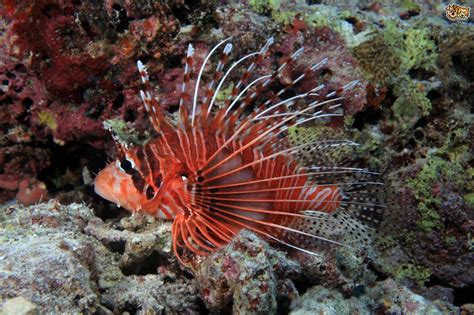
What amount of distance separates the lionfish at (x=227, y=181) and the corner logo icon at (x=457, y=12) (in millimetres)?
2195

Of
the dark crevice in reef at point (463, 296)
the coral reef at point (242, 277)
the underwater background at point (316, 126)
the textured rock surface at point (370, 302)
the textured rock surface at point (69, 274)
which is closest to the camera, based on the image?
the textured rock surface at point (69, 274)

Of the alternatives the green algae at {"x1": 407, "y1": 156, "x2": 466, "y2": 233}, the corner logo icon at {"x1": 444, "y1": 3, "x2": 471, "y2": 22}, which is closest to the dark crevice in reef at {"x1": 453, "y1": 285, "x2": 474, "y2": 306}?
the green algae at {"x1": 407, "y1": 156, "x2": 466, "y2": 233}

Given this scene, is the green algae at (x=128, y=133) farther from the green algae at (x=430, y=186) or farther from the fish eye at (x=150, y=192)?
the green algae at (x=430, y=186)

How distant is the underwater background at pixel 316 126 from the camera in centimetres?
320

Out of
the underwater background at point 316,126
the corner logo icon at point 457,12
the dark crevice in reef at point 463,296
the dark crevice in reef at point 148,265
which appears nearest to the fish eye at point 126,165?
the underwater background at point 316,126

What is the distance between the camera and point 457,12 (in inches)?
173

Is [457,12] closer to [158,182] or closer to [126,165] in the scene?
[158,182]

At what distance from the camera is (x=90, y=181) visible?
4.38 metres

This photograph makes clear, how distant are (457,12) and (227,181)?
3.45 m

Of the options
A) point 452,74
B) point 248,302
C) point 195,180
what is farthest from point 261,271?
point 452,74

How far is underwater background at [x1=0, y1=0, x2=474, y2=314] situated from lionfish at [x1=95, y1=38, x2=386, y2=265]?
179 millimetres

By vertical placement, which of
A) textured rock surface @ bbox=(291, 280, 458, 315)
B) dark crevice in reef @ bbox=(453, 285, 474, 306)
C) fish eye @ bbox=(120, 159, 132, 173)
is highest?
fish eye @ bbox=(120, 159, 132, 173)

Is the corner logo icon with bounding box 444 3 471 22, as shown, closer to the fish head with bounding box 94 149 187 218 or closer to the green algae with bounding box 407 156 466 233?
the green algae with bounding box 407 156 466 233

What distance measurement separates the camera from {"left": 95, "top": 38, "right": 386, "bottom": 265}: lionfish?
9.34ft
